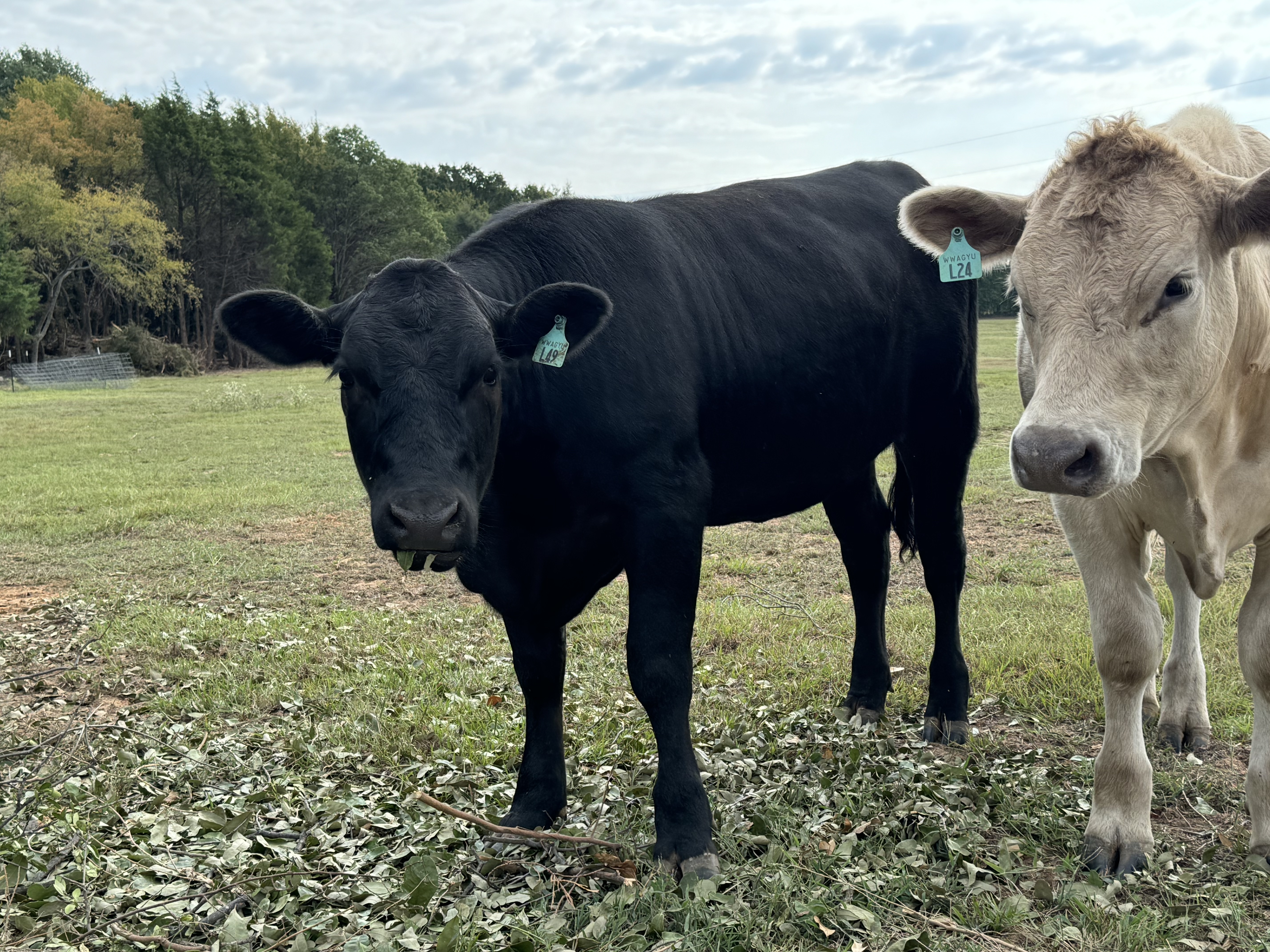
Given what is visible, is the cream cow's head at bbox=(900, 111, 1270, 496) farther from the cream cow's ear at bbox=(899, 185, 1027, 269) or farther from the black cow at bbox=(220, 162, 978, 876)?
the black cow at bbox=(220, 162, 978, 876)

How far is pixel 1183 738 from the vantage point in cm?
Result: 431

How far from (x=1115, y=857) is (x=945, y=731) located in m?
1.31

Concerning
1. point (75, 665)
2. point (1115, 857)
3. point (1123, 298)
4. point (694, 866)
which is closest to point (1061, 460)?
point (1123, 298)

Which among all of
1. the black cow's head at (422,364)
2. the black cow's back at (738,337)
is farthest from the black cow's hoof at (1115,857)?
the black cow's head at (422,364)

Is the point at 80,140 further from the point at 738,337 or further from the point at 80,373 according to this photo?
the point at 738,337

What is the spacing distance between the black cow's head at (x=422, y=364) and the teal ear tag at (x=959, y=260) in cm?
138

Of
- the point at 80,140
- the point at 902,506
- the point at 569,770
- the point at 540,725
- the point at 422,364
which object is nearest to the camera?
the point at 422,364

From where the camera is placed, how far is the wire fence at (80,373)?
37.9 metres

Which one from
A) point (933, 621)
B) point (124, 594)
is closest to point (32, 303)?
point (124, 594)

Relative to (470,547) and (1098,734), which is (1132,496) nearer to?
(1098,734)

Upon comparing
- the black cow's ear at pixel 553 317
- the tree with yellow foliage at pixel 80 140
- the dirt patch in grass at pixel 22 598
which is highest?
the tree with yellow foliage at pixel 80 140

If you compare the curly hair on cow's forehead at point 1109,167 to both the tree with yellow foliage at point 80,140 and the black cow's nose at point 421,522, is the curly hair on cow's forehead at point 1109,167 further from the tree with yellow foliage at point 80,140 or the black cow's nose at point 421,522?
the tree with yellow foliage at point 80,140

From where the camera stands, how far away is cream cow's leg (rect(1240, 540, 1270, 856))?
11.0ft

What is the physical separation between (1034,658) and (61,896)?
15.1 ft
